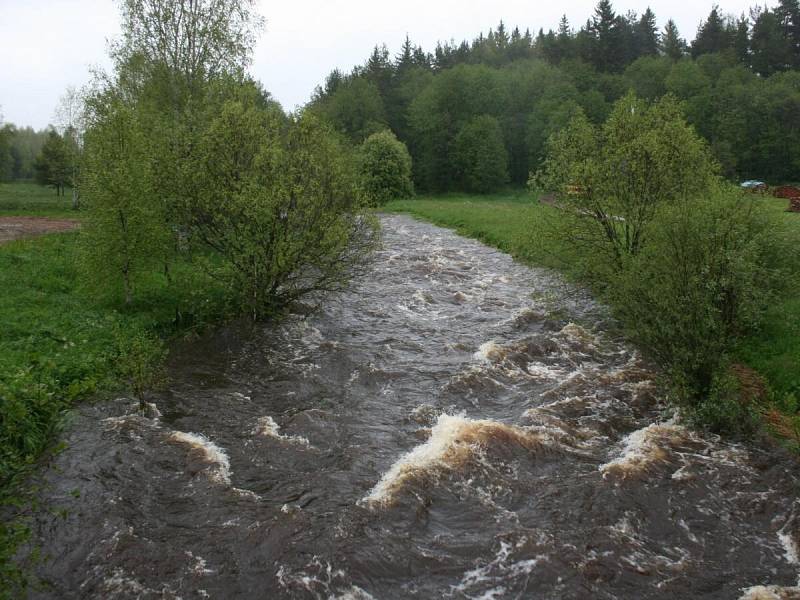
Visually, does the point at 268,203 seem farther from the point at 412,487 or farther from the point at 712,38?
the point at 712,38

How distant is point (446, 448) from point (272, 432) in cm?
468

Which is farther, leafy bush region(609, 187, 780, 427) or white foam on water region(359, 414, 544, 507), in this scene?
leafy bush region(609, 187, 780, 427)

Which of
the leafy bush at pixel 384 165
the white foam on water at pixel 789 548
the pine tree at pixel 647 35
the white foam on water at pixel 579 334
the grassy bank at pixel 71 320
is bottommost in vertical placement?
the white foam on water at pixel 789 548

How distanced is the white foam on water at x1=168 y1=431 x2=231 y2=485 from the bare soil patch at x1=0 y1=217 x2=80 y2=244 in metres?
25.0

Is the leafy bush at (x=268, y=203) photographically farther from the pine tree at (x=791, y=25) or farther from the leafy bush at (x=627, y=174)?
the pine tree at (x=791, y=25)

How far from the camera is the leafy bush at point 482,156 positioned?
88938 mm

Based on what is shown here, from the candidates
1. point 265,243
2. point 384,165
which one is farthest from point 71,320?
point 384,165

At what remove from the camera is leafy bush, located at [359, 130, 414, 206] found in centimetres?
7631

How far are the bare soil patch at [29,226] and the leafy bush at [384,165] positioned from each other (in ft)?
125

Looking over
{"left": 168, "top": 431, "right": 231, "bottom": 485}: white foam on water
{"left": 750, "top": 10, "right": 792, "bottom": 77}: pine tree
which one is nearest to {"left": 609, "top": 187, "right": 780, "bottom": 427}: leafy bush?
{"left": 168, "top": 431, "right": 231, "bottom": 485}: white foam on water

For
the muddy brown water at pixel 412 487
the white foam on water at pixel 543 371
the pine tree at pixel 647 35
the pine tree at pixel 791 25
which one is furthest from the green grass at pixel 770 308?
the pine tree at pixel 647 35

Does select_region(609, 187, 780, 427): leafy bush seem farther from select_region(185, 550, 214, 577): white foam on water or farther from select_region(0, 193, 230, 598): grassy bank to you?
select_region(0, 193, 230, 598): grassy bank

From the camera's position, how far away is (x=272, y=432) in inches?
617

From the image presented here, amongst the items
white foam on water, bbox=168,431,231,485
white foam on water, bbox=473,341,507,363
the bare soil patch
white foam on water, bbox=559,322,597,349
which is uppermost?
the bare soil patch
